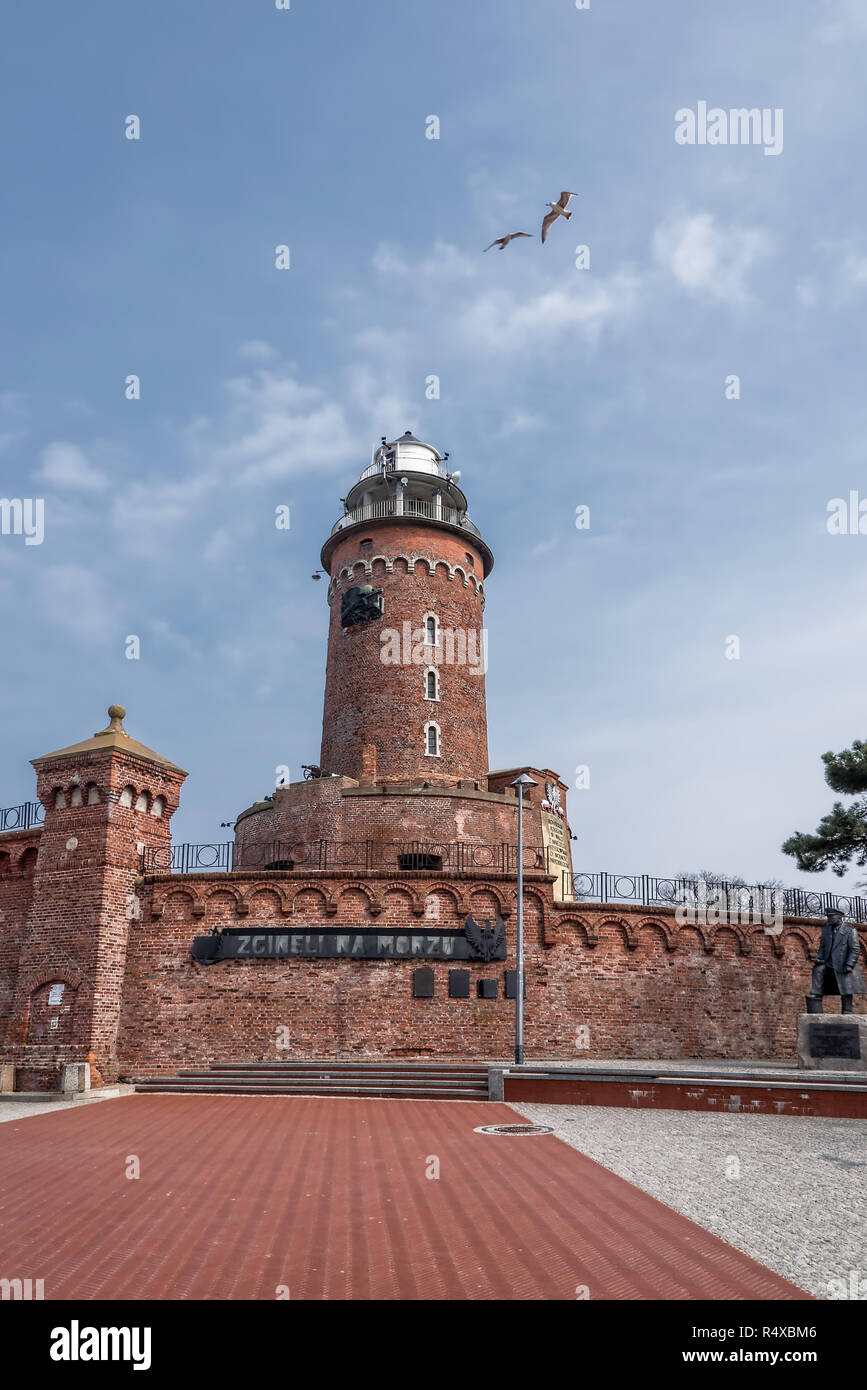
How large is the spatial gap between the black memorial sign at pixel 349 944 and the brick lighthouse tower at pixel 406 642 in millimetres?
9179

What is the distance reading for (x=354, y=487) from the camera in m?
36.5

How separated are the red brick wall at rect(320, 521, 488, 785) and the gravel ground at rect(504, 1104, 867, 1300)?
640 inches

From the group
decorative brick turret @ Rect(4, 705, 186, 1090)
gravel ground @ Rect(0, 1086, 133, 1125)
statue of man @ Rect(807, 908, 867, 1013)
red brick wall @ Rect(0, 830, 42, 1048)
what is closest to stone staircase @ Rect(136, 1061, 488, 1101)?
gravel ground @ Rect(0, 1086, 133, 1125)

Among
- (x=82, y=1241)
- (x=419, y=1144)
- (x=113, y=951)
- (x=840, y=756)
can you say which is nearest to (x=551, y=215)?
(x=419, y=1144)

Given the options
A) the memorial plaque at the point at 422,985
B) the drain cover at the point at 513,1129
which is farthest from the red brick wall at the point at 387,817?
the drain cover at the point at 513,1129

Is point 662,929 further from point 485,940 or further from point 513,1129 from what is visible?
point 513,1129

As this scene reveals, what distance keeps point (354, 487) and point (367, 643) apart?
749cm

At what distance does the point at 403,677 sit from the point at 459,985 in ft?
42.8

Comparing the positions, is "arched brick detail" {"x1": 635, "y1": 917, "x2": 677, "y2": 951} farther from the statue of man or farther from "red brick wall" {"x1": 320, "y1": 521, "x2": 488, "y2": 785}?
"red brick wall" {"x1": 320, "y1": 521, "x2": 488, "y2": 785}

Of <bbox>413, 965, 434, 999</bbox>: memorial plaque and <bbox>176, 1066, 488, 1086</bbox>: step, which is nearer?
<bbox>176, 1066, 488, 1086</bbox>: step

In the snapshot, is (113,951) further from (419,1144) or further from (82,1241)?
(82,1241)

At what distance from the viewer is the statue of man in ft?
62.1

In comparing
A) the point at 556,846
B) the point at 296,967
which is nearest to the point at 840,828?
the point at 556,846

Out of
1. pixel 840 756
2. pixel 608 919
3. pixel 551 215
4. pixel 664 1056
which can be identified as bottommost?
pixel 664 1056
